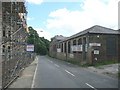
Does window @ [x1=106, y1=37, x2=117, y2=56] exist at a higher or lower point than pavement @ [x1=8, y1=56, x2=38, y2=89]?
higher

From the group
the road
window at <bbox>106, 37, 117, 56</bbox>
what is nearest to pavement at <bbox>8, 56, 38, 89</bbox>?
the road

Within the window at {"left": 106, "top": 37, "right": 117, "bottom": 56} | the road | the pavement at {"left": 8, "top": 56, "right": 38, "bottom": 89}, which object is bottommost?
the road

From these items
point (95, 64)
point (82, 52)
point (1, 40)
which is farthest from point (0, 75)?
→ point (82, 52)

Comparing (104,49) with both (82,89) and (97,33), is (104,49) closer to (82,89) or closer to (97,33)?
(97,33)

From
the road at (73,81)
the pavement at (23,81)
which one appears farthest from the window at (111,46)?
the pavement at (23,81)

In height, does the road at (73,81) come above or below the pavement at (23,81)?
below

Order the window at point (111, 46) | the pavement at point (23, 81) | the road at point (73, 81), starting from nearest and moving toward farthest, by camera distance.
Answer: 1. the pavement at point (23, 81)
2. the road at point (73, 81)
3. the window at point (111, 46)

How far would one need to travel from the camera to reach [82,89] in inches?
711

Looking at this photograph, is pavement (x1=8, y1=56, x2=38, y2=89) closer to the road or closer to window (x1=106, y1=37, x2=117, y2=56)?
the road

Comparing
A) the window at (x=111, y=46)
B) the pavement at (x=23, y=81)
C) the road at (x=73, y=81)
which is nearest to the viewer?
the pavement at (x=23, y=81)

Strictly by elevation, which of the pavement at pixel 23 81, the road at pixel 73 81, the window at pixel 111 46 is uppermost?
the window at pixel 111 46

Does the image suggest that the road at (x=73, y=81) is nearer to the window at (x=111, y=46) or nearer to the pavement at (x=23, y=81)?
the pavement at (x=23, y=81)

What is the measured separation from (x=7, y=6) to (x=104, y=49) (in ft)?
116

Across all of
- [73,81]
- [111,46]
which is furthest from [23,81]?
[111,46]
